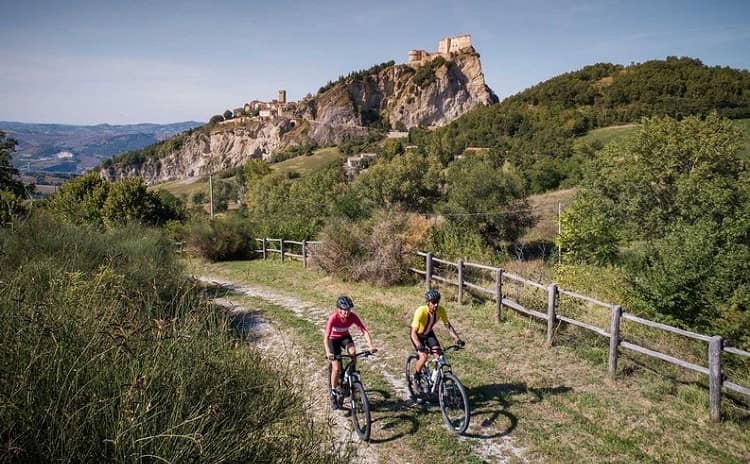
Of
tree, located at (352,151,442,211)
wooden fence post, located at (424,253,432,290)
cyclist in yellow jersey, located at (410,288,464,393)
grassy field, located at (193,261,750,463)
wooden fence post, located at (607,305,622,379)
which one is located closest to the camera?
grassy field, located at (193,261,750,463)

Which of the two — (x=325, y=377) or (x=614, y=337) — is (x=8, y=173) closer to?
(x=325, y=377)

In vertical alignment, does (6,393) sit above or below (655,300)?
above

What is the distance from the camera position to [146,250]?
11023 millimetres

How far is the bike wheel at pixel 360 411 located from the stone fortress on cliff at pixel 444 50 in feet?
636

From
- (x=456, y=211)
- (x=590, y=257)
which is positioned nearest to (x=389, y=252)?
(x=590, y=257)

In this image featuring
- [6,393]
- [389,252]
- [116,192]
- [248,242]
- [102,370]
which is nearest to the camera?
[6,393]

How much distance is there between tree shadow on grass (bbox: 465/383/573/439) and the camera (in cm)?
576

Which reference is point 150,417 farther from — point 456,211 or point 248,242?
point 456,211

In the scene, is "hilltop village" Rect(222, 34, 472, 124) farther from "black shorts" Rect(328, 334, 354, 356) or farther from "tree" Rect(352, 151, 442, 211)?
"black shorts" Rect(328, 334, 354, 356)

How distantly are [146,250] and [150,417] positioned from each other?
10113mm

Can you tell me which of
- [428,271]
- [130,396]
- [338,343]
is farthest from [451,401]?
[428,271]

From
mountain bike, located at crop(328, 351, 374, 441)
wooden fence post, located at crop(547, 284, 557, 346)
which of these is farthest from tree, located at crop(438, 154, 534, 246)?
mountain bike, located at crop(328, 351, 374, 441)

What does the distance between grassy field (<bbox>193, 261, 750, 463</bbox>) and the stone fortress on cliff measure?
7518 inches

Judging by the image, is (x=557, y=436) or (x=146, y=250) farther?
(x=146, y=250)
